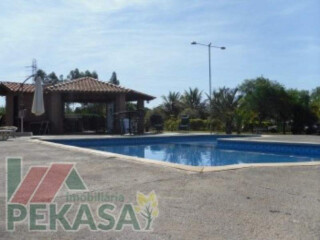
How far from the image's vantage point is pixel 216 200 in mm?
4434

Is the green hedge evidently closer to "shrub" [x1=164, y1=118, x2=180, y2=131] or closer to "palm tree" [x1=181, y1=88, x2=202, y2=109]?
"shrub" [x1=164, y1=118, x2=180, y2=131]

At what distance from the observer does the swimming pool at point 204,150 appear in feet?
41.9

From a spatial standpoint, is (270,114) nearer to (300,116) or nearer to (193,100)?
(300,116)

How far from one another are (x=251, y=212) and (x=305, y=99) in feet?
94.6

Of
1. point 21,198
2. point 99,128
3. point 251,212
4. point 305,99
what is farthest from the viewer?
point 305,99

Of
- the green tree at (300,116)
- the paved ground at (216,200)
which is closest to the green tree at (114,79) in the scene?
the green tree at (300,116)

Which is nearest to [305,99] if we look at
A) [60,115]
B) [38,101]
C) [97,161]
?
[60,115]

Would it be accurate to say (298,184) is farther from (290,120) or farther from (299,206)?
(290,120)

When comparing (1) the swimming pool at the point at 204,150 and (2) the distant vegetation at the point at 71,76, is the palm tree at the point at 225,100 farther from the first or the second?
(2) the distant vegetation at the point at 71,76

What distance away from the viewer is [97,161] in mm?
7688
